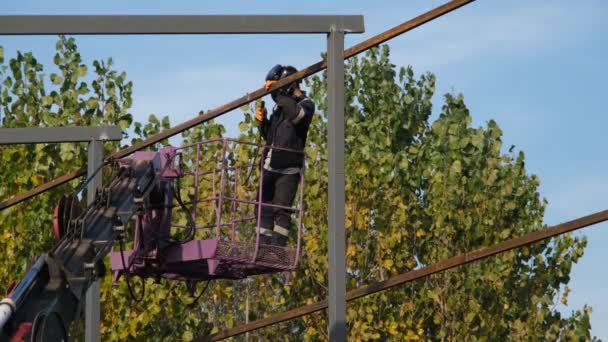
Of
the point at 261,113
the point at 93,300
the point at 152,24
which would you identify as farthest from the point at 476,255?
the point at 93,300

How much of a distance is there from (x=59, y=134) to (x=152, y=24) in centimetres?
459

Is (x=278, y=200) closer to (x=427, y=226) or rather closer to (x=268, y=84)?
(x=268, y=84)

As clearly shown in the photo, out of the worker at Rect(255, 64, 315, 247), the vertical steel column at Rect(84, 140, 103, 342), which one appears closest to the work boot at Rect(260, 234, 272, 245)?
the worker at Rect(255, 64, 315, 247)

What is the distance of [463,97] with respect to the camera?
1459 inches

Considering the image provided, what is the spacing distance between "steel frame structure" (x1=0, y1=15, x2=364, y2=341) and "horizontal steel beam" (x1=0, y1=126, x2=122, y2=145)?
409 cm

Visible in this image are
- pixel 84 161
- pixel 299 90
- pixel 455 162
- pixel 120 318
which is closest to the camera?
pixel 299 90

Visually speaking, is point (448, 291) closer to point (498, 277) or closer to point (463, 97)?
point (498, 277)

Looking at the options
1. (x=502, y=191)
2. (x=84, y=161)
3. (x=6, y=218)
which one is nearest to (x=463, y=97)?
(x=502, y=191)

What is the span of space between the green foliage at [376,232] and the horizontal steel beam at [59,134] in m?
8.18

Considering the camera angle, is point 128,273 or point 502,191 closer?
point 128,273

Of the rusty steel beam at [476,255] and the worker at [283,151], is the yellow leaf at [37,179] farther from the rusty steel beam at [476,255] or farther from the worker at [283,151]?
the rusty steel beam at [476,255]

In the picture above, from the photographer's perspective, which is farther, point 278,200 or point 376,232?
point 376,232

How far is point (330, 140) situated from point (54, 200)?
15261 mm

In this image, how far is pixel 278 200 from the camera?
13031 mm
